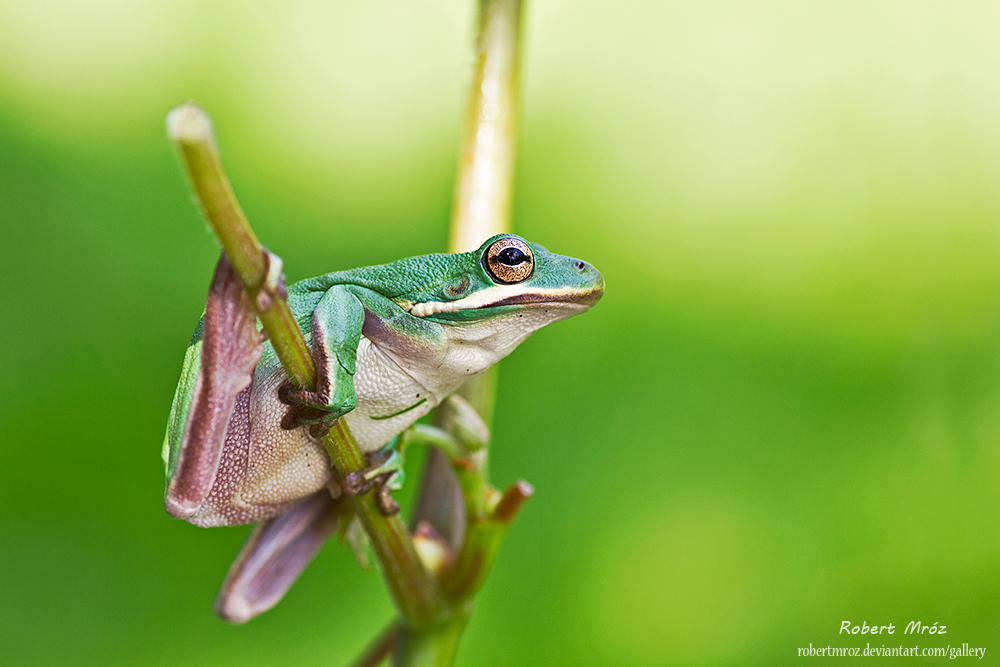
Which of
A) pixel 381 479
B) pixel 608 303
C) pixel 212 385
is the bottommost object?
pixel 608 303

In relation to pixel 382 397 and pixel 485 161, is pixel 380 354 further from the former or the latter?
pixel 485 161

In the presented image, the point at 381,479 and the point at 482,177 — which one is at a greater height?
the point at 482,177

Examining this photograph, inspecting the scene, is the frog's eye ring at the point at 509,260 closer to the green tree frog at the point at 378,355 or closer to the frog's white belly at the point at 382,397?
the green tree frog at the point at 378,355

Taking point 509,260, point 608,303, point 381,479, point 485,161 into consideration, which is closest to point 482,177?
point 485,161

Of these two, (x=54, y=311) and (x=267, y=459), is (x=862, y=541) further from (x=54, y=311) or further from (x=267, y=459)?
(x=54, y=311)

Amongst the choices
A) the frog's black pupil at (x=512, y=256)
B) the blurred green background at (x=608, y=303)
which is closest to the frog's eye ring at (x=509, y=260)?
the frog's black pupil at (x=512, y=256)

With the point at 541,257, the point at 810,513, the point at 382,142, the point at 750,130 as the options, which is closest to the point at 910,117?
the point at 750,130
